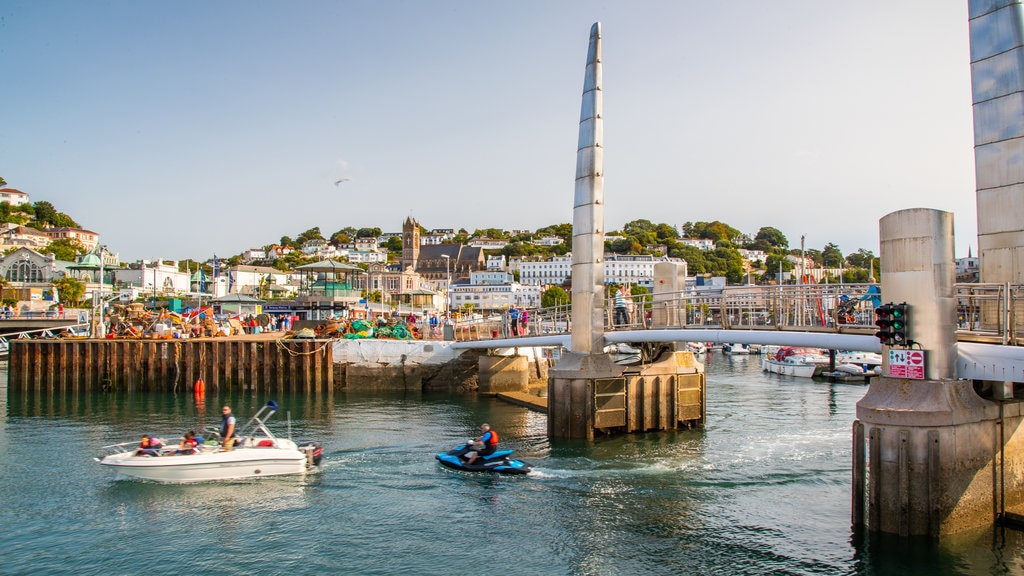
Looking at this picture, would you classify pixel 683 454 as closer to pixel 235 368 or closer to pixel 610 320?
pixel 610 320

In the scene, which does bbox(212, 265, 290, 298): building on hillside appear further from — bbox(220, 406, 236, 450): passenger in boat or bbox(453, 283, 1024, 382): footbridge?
bbox(220, 406, 236, 450): passenger in boat

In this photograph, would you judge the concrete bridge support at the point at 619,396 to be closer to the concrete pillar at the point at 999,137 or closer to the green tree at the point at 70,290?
the concrete pillar at the point at 999,137

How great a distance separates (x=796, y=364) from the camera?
63.8m

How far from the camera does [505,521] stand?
19.6 meters

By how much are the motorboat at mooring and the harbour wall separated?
23787 mm

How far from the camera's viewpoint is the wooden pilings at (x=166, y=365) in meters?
49.2

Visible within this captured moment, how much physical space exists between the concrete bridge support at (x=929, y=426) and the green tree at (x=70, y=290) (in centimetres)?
11770

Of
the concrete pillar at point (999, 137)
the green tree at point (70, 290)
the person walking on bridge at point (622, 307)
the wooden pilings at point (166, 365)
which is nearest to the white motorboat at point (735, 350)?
the wooden pilings at point (166, 365)

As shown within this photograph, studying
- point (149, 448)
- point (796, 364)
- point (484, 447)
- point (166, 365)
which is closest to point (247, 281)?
point (166, 365)

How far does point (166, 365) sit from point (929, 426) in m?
46.9

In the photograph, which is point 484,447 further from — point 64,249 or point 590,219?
point 64,249

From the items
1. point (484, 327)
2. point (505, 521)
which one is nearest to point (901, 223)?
point (505, 521)

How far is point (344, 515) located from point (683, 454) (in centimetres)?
1320

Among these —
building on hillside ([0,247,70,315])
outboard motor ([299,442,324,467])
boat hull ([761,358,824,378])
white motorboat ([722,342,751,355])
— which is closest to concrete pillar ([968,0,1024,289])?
outboard motor ([299,442,324,467])
